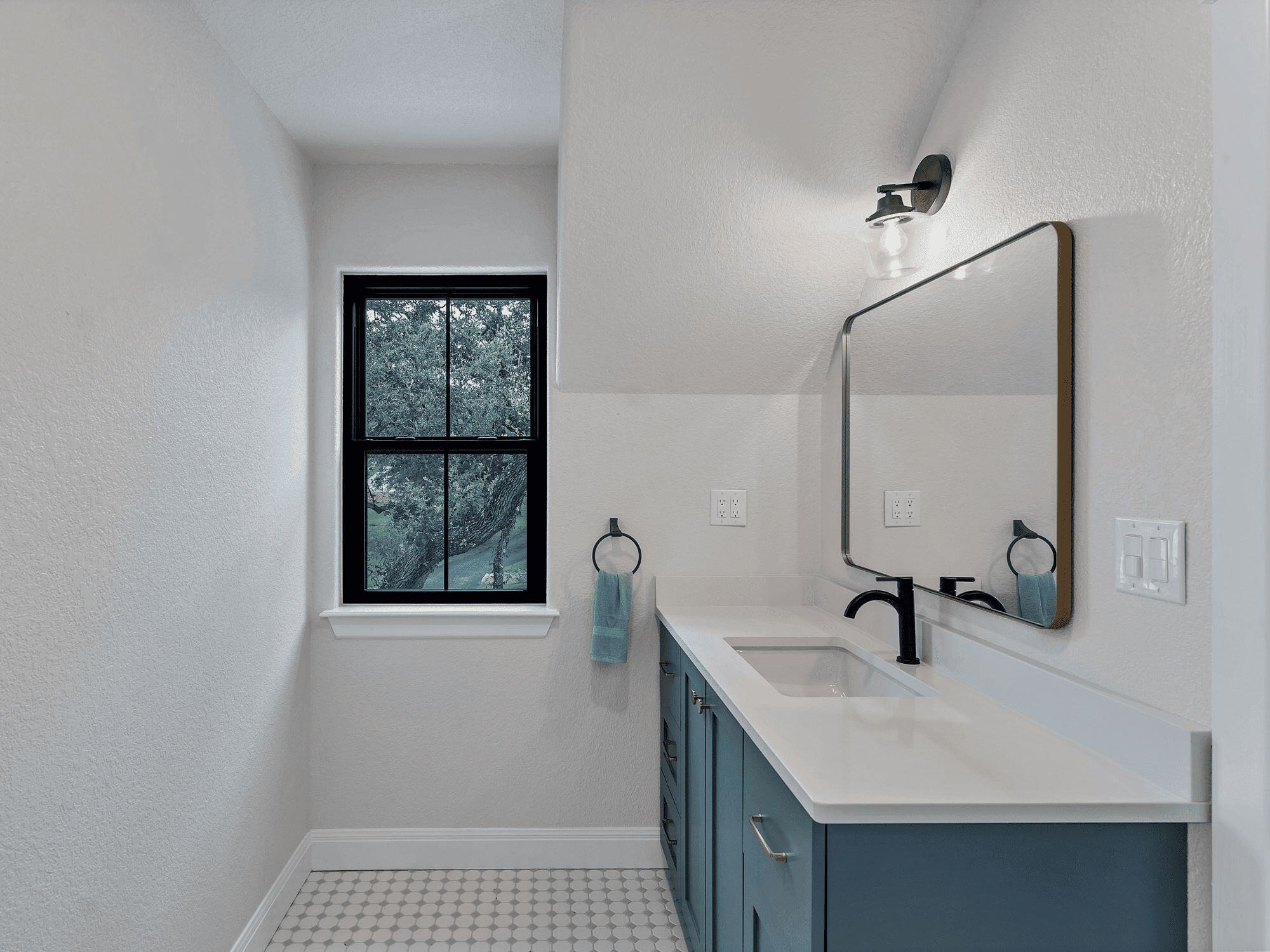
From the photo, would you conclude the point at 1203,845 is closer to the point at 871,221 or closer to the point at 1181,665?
the point at 1181,665

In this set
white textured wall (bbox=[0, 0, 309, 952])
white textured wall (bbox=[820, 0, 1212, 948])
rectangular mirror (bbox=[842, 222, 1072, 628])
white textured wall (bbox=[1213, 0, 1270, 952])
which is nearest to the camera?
white textured wall (bbox=[1213, 0, 1270, 952])

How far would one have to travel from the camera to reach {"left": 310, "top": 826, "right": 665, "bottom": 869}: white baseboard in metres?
2.73

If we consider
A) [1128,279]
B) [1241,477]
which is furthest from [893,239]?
[1241,477]

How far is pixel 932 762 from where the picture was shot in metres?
1.23

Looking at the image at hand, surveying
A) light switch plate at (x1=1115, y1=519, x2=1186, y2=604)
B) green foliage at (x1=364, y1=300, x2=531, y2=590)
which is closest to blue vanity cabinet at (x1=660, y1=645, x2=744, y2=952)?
light switch plate at (x1=1115, y1=519, x2=1186, y2=604)

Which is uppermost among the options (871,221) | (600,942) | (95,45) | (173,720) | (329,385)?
(95,45)

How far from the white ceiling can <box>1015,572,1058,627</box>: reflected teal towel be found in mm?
1579

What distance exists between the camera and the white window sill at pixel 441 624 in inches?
107

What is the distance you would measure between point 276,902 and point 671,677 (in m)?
1.28

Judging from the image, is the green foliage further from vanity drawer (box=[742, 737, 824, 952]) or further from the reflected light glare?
vanity drawer (box=[742, 737, 824, 952])

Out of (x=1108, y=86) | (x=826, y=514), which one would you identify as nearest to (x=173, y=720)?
(x=826, y=514)

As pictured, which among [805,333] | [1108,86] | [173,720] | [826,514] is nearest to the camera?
[1108,86]

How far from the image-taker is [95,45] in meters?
1.50

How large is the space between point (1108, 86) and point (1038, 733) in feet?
3.49
